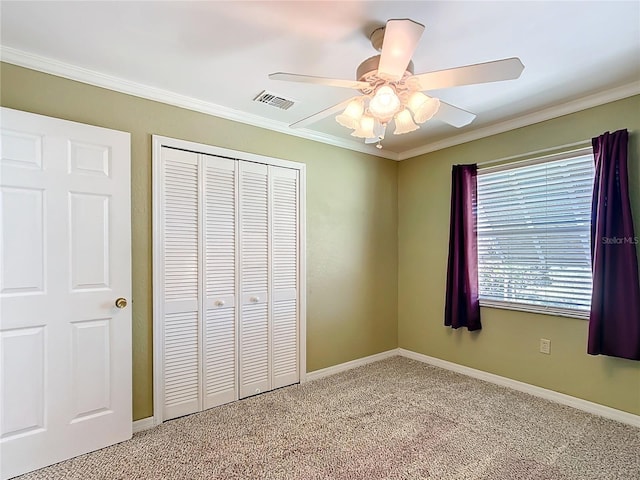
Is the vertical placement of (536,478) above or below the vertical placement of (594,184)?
below

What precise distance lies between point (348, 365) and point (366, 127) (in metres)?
2.65

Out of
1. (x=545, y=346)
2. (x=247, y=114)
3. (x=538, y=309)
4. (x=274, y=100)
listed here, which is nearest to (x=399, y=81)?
(x=274, y=100)

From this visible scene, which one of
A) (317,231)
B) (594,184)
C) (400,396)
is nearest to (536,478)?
(400,396)

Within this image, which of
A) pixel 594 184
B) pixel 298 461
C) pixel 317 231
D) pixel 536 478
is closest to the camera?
pixel 536 478

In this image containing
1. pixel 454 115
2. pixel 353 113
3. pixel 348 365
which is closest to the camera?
pixel 353 113

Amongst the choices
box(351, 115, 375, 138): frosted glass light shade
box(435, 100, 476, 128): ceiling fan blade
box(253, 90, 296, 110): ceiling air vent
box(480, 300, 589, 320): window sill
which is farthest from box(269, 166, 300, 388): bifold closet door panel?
box(480, 300, 589, 320): window sill

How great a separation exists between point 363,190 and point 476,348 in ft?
6.63

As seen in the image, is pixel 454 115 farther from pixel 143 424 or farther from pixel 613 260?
pixel 143 424

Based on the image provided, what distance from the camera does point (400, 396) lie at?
10.0 feet

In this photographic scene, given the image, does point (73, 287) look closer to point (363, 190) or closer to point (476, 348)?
point (363, 190)

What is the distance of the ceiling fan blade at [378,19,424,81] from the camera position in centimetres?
139

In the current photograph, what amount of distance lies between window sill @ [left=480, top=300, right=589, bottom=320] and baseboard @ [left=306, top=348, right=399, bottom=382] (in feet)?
4.16

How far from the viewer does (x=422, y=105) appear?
6.02 feet

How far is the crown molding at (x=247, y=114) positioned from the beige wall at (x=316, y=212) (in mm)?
46
